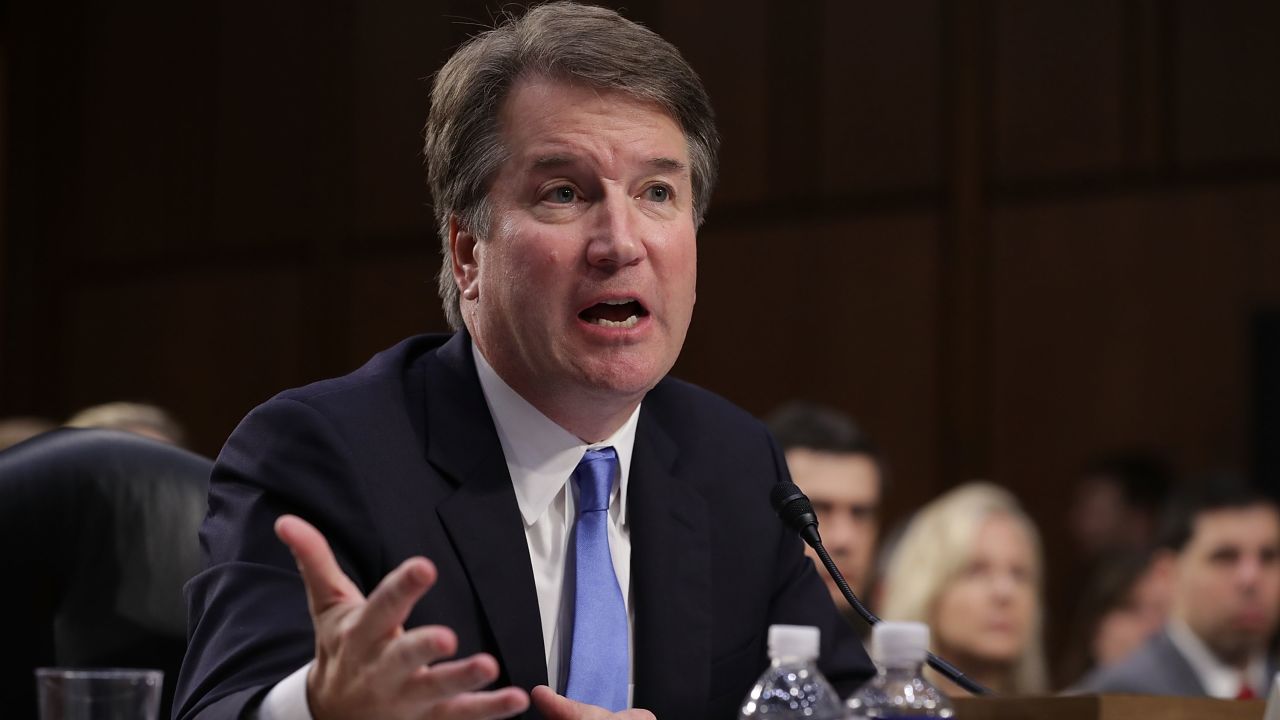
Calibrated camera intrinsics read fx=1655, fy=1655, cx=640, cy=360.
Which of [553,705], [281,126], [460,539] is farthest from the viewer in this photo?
[281,126]

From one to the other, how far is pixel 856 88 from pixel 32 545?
524cm

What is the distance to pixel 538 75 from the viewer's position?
6.57ft

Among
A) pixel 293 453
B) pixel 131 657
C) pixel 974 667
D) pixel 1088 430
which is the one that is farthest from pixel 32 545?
pixel 1088 430

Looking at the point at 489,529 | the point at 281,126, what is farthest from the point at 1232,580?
the point at 281,126

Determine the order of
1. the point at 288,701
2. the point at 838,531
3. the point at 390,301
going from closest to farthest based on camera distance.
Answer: the point at 288,701, the point at 838,531, the point at 390,301

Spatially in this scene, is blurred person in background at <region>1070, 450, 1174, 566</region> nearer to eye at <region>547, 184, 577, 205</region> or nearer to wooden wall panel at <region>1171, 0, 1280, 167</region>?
wooden wall panel at <region>1171, 0, 1280, 167</region>

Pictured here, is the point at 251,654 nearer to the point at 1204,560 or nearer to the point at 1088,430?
the point at 1204,560

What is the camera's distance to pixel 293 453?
1.80 m

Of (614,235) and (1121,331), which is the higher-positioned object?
(614,235)

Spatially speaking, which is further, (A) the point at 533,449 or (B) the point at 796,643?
(A) the point at 533,449

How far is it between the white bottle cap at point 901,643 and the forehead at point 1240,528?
3.75 metres

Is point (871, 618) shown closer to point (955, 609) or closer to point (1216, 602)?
point (955, 609)

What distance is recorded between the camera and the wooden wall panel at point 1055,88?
6.37 m

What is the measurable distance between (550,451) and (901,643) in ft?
2.27
